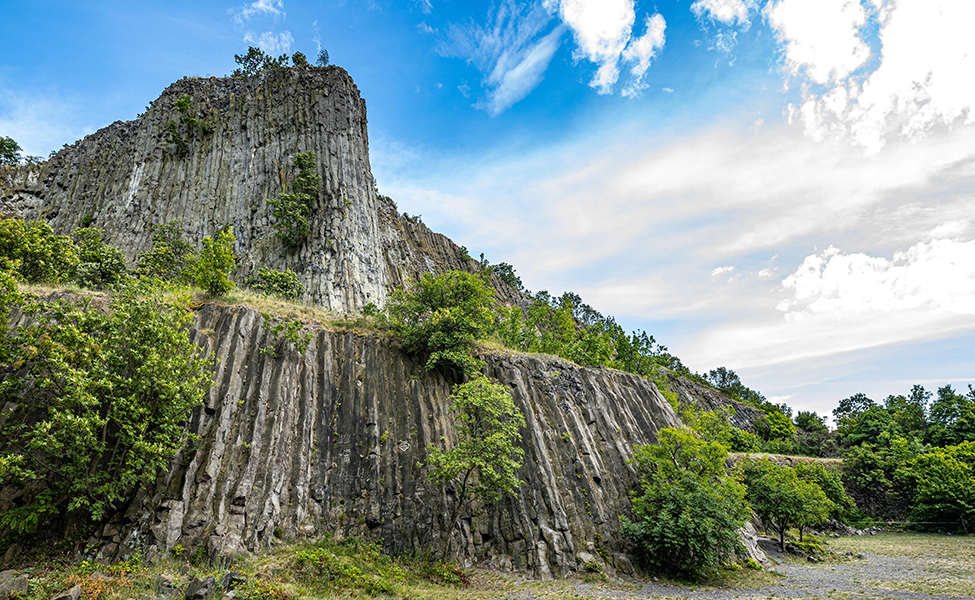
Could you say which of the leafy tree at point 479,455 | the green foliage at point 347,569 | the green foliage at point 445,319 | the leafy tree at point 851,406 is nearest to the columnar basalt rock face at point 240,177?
the green foliage at point 445,319

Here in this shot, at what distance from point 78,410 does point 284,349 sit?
24.5 feet

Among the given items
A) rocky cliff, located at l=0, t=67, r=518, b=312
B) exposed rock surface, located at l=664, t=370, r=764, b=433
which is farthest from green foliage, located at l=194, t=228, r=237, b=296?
exposed rock surface, located at l=664, t=370, r=764, b=433

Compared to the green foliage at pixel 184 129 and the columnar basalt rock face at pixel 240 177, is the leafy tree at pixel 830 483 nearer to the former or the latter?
the columnar basalt rock face at pixel 240 177

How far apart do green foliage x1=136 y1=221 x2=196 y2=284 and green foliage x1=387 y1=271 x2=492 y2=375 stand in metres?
19.9

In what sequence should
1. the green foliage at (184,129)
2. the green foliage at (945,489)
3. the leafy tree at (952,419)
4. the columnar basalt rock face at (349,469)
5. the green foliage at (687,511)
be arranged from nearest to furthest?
1. the columnar basalt rock face at (349,469)
2. the green foliage at (687,511)
3. the green foliage at (945,489)
4. the green foliage at (184,129)
5. the leafy tree at (952,419)

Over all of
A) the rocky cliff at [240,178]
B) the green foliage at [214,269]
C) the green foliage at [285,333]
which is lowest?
the green foliage at [285,333]

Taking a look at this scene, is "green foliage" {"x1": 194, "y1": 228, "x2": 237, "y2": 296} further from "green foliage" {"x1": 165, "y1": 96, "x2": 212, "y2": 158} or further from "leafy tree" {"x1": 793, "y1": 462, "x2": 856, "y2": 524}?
"leafy tree" {"x1": 793, "y1": 462, "x2": 856, "y2": 524}

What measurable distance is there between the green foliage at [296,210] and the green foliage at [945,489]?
62921mm

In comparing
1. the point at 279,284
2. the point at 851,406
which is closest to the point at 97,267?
the point at 279,284

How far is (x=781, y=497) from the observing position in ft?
85.6

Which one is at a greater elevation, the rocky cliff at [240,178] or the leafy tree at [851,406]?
the rocky cliff at [240,178]

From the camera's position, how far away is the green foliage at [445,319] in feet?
71.8

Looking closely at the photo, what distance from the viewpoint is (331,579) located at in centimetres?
1280

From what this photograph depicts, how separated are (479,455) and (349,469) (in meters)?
5.57
